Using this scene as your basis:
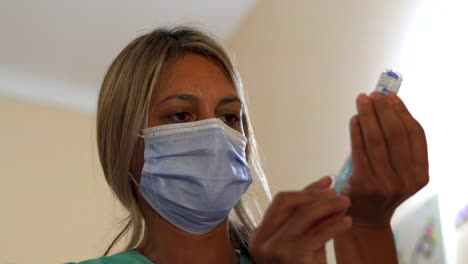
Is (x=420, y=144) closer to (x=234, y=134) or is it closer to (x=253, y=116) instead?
(x=234, y=134)

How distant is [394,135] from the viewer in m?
0.84

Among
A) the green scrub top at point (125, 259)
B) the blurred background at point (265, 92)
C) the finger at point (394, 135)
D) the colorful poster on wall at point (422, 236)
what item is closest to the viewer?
the finger at point (394, 135)

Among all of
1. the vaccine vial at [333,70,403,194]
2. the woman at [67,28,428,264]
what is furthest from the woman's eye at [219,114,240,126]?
the vaccine vial at [333,70,403,194]

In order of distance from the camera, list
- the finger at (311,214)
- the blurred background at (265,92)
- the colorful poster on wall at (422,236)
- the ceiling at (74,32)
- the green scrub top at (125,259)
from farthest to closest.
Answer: the ceiling at (74,32)
the blurred background at (265,92)
the colorful poster on wall at (422,236)
the green scrub top at (125,259)
the finger at (311,214)

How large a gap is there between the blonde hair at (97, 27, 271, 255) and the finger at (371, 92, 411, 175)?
36cm

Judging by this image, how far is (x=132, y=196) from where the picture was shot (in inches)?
45.3

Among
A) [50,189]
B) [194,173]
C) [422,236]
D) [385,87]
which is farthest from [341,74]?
[50,189]

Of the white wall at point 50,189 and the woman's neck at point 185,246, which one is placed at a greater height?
the woman's neck at point 185,246

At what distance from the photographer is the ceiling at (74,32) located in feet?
7.98

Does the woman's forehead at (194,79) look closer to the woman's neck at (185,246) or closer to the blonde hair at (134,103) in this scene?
the blonde hair at (134,103)

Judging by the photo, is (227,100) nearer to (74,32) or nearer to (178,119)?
(178,119)

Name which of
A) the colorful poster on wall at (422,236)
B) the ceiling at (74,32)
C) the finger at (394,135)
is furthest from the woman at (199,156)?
the ceiling at (74,32)

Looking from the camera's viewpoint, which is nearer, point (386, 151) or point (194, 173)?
point (386, 151)

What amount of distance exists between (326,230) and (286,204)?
0.17 ft
